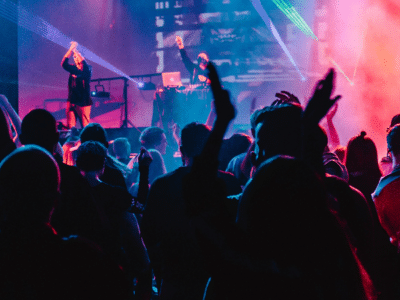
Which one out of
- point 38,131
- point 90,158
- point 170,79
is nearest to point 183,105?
point 170,79

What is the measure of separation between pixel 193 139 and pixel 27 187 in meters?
0.97

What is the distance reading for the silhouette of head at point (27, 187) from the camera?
1.03 metres

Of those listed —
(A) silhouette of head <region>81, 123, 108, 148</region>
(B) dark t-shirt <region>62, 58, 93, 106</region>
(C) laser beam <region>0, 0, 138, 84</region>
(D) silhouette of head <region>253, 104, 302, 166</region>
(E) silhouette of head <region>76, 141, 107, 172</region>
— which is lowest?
(E) silhouette of head <region>76, 141, 107, 172</region>

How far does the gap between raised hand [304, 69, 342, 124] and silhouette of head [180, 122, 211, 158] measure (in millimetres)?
909

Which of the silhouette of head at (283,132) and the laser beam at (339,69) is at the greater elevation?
the laser beam at (339,69)

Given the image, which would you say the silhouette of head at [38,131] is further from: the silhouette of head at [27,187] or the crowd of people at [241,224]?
the silhouette of head at [27,187]

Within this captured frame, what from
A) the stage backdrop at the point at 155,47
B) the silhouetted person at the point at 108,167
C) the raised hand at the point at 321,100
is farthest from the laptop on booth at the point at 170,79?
the raised hand at the point at 321,100

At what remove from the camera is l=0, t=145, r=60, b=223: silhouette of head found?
3.37 feet

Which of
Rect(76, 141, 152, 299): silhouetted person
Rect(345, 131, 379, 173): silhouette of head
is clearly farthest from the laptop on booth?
Rect(76, 141, 152, 299): silhouetted person

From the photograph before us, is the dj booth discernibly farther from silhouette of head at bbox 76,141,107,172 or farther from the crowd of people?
the crowd of people

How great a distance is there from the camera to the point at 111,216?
1.87 m

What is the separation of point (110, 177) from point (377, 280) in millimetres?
2054

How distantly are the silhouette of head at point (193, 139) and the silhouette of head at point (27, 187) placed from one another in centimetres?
86

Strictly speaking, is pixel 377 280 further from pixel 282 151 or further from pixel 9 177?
pixel 9 177
